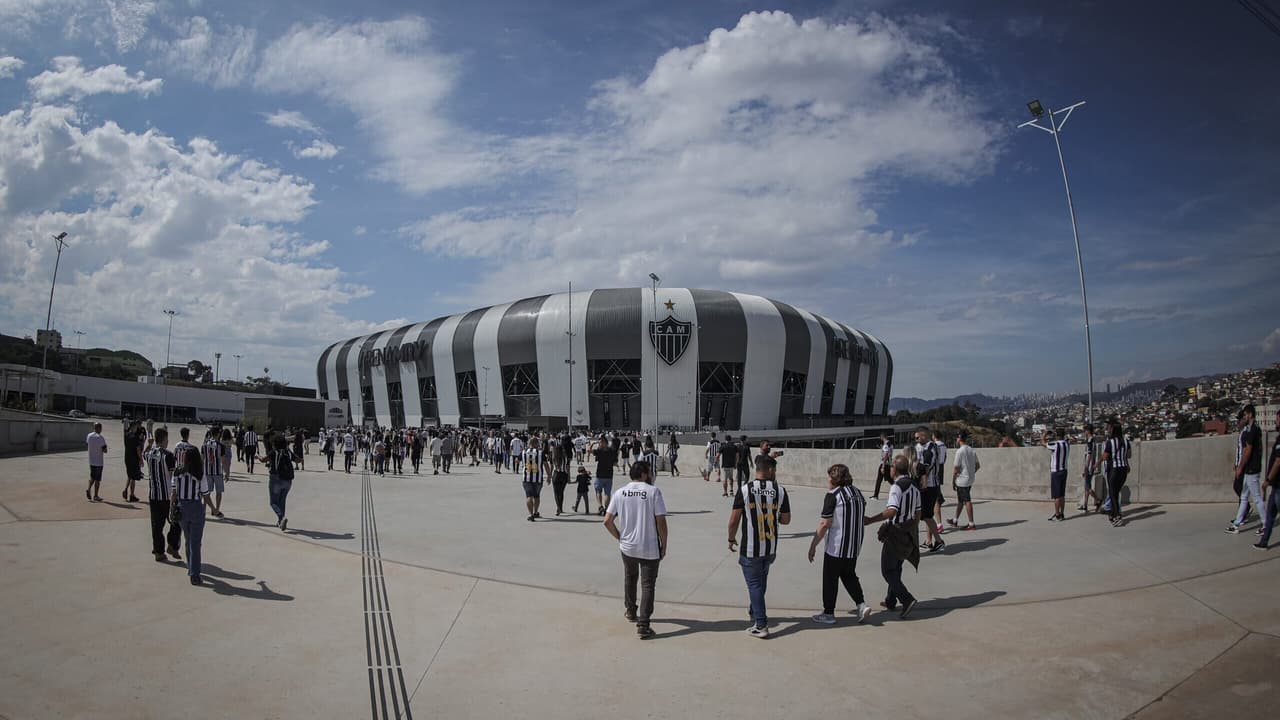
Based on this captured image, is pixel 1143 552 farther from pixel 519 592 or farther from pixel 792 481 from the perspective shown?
pixel 792 481

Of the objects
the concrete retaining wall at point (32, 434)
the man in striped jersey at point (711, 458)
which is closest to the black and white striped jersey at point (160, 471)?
the man in striped jersey at point (711, 458)

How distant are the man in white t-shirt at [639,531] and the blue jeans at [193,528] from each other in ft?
15.4

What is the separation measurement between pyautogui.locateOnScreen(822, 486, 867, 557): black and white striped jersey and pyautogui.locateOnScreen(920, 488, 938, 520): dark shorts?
3033 mm

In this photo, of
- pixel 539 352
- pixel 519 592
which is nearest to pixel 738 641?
pixel 519 592

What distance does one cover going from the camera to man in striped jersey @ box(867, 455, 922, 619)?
5.93 metres

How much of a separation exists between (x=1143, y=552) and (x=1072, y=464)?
4.86 meters

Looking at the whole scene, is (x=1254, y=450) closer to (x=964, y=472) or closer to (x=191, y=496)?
(x=964, y=472)

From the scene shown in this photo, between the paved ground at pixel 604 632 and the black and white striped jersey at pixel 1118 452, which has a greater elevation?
the black and white striped jersey at pixel 1118 452

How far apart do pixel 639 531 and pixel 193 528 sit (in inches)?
205

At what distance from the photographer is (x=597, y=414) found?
5869 centimetres

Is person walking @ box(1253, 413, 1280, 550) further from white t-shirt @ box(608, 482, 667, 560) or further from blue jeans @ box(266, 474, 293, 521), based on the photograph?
blue jeans @ box(266, 474, 293, 521)

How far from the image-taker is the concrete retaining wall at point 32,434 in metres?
22.4

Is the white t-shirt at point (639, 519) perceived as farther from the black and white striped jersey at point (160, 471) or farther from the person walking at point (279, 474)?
the person walking at point (279, 474)

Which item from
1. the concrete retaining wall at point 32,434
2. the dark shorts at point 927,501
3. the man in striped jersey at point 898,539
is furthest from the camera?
the concrete retaining wall at point 32,434
